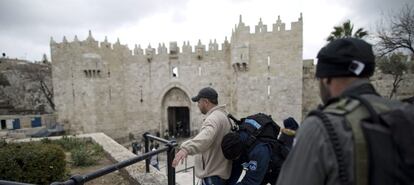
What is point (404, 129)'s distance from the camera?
0.79 m

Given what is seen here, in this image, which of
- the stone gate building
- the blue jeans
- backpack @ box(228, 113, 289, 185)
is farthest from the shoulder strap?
the stone gate building

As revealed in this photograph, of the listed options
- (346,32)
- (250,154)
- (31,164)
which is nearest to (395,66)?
(346,32)

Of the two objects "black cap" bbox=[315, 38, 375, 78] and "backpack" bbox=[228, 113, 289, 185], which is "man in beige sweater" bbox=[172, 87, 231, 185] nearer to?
"backpack" bbox=[228, 113, 289, 185]

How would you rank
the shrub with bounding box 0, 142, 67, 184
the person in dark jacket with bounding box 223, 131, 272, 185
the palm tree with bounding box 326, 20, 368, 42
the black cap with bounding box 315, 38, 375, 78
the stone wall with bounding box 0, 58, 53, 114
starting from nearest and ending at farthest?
the black cap with bounding box 315, 38, 375, 78 → the person in dark jacket with bounding box 223, 131, 272, 185 → the shrub with bounding box 0, 142, 67, 184 → the palm tree with bounding box 326, 20, 368, 42 → the stone wall with bounding box 0, 58, 53, 114

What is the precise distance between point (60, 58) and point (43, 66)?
41.8ft

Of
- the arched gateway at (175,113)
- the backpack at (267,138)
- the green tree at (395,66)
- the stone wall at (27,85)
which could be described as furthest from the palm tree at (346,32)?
the stone wall at (27,85)

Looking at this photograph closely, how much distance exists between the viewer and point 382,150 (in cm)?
79

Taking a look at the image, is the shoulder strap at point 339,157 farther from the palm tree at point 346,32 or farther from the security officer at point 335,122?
the palm tree at point 346,32

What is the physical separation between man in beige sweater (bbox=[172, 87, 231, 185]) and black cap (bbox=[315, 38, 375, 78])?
1.39 m

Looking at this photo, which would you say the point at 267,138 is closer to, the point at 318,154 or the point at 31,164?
the point at 318,154

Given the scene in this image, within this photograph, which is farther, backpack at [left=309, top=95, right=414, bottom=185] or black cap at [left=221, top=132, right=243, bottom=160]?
black cap at [left=221, top=132, right=243, bottom=160]

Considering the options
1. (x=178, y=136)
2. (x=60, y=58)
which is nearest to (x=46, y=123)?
(x=60, y=58)

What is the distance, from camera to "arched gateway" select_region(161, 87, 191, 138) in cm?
1934

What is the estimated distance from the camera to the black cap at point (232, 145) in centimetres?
219
